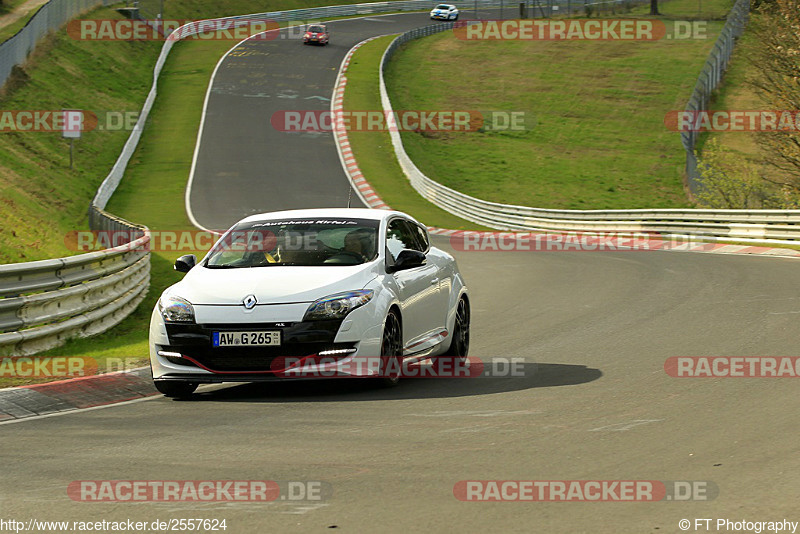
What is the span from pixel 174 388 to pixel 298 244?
1.70 m

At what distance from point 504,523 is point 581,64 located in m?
72.2

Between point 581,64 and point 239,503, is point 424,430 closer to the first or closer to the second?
point 239,503

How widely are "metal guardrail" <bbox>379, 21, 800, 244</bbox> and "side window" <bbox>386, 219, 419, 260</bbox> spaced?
1758 centimetres

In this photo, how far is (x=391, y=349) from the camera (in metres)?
9.88

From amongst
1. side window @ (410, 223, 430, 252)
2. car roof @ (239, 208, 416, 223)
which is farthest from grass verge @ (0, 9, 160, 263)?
side window @ (410, 223, 430, 252)

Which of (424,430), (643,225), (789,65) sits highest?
(789,65)

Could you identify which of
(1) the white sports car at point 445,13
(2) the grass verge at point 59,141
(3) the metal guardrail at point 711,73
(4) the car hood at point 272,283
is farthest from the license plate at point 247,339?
(1) the white sports car at point 445,13

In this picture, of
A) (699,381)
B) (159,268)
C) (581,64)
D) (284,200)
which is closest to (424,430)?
(699,381)

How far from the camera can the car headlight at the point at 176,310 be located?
31.3ft

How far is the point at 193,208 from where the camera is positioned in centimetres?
4191

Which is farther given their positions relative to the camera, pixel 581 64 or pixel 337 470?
pixel 581 64

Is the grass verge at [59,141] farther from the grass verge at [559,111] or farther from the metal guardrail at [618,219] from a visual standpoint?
the grass verge at [559,111]

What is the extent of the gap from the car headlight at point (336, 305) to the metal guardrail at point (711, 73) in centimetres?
3937

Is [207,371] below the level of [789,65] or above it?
below
